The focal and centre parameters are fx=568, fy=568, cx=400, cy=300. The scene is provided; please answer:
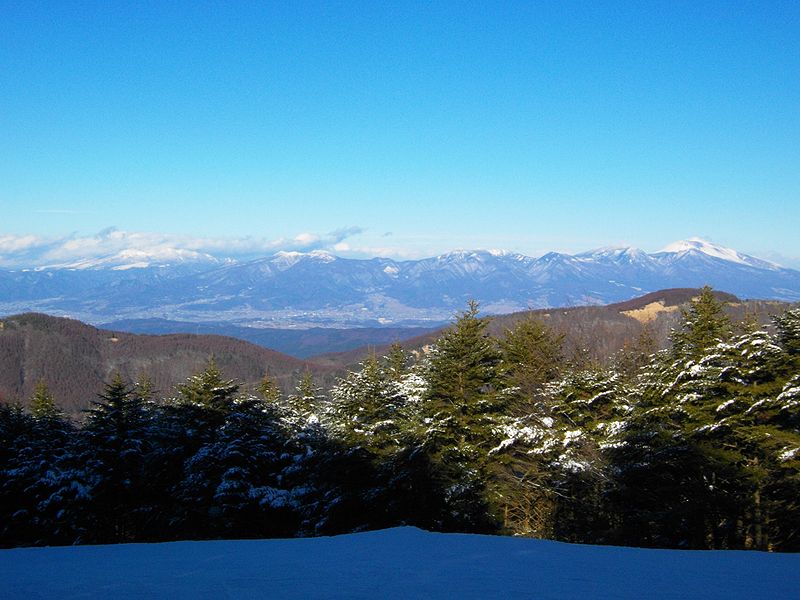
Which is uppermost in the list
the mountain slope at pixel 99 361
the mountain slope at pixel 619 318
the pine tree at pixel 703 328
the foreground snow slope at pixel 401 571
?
the pine tree at pixel 703 328

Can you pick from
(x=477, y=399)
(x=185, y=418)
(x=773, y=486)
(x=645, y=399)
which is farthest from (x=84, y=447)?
(x=773, y=486)

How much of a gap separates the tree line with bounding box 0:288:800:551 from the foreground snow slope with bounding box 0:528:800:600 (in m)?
9.41

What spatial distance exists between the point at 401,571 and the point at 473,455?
11.9 meters

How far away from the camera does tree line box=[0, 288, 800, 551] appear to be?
51.5 feet

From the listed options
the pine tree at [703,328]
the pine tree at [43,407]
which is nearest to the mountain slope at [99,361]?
the pine tree at [43,407]

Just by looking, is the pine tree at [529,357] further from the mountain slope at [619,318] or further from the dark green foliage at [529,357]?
the mountain slope at [619,318]

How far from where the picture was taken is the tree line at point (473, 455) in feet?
51.5

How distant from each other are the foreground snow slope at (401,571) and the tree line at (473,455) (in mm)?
9414

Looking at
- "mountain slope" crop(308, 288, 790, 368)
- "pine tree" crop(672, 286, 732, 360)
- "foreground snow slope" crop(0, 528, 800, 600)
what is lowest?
"mountain slope" crop(308, 288, 790, 368)

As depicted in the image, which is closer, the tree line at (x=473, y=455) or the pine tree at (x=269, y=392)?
the tree line at (x=473, y=455)

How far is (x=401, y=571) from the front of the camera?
629cm

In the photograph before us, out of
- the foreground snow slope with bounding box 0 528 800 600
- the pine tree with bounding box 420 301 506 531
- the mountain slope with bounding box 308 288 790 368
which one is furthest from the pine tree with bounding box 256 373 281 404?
the mountain slope with bounding box 308 288 790 368

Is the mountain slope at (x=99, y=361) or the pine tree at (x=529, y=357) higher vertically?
the pine tree at (x=529, y=357)

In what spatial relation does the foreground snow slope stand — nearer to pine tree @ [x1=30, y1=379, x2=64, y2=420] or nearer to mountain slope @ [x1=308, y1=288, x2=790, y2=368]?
pine tree @ [x1=30, y1=379, x2=64, y2=420]
